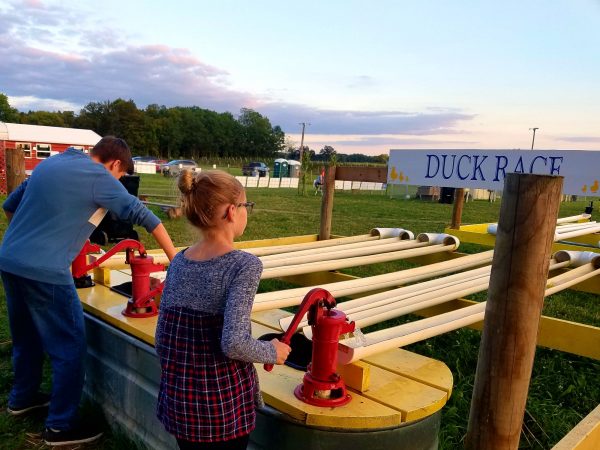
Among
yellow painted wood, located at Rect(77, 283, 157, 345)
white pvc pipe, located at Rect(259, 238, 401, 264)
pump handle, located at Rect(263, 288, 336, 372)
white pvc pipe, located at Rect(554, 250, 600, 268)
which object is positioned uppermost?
pump handle, located at Rect(263, 288, 336, 372)

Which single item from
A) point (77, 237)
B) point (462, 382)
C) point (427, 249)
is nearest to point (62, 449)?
point (77, 237)

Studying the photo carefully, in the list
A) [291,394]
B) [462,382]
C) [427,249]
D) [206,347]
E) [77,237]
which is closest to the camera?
[206,347]

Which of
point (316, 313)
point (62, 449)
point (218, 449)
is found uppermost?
point (316, 313)

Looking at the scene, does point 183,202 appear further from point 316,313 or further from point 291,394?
point 291,394

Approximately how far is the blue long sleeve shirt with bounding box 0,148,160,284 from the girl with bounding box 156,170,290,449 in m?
1.02

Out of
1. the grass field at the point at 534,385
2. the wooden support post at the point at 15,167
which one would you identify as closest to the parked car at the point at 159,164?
the wooden support post at the point at 15,167

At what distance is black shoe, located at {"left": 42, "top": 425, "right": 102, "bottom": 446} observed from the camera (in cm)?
269

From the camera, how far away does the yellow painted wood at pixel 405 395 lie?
6.39ft

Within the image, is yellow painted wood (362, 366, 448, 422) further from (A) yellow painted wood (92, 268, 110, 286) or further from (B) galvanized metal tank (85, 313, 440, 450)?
(A) yellow painted wood (92, 268, 110, 286)

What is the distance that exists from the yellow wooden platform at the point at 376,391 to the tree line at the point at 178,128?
5601 centimetres

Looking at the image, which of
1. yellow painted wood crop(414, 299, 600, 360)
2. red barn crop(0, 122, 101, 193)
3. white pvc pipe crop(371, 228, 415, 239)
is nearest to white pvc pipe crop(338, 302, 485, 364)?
yellow painted wood crop(414, 299, 600, 360)

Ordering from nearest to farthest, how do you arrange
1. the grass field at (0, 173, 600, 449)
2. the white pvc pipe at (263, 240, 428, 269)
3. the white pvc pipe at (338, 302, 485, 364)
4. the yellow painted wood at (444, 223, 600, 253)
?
the white pvc pipe at (338, 302, 485, 364)
the grass field at (0, 173, 600, 449)
the white pvc pipe at (263, 240, 428, 269)
the yellow painted wood at (444, 223, 600, 253)

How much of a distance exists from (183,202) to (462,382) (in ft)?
8.66

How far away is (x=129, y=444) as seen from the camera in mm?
2732
